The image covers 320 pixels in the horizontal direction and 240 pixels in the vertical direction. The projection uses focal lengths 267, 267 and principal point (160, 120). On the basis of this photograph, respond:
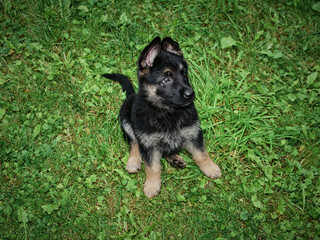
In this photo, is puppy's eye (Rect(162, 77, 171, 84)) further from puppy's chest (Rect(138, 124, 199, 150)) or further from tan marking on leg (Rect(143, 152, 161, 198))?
tan marking on leg (Rect(143, 152, 161, 198))

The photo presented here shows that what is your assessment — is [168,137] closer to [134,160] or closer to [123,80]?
[134,160]

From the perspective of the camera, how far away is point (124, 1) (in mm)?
4980

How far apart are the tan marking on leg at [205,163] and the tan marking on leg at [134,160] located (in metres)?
0.73

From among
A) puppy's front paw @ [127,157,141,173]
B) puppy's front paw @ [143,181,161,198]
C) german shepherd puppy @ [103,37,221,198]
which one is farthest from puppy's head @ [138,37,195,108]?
puppy's front paw @ [143,181,161,198]

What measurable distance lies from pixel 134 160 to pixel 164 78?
50.1 inches

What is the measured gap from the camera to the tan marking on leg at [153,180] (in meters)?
3.41

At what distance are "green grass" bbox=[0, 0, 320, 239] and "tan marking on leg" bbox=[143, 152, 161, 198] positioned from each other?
0.13m

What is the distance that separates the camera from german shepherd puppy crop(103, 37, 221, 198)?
10.00 feet

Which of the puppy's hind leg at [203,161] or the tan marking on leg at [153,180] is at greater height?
the puppy's hind leg at [203,161]

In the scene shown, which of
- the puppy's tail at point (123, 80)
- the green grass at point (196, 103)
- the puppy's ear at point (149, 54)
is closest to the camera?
the puppy's ear at point (149, 54)

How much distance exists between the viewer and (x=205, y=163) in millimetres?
3518

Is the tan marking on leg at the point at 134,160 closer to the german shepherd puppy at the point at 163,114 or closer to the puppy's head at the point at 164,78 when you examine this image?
the german shepherd puppy at the point at 163,114

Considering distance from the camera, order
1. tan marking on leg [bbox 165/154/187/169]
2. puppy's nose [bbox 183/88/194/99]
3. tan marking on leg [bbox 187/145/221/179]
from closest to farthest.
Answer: puppy's nose [bbox 183/88/194/99]
tan marking on leg [bbox 187/145/221/179]
tan marking on leg [bbox 165/154/187/169]

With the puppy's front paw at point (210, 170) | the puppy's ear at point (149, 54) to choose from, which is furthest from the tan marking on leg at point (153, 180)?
the puppy's ear at point (149, 54)
